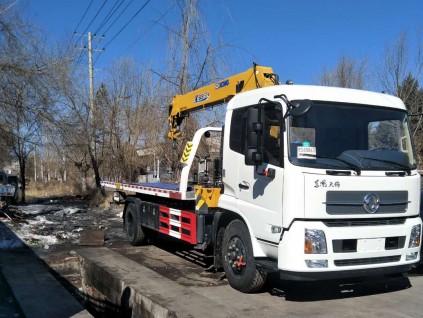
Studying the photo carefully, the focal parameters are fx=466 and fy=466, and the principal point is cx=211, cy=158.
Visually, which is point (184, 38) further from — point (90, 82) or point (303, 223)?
point (90, 82)

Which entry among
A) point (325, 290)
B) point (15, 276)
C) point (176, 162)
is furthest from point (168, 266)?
point (176, 162)

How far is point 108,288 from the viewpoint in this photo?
7793 millimetres

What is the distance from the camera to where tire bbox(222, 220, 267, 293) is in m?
6.27

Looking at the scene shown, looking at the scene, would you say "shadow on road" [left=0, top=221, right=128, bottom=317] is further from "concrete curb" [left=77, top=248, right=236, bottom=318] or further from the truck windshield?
the truck windshield

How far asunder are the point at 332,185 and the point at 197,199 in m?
2.92

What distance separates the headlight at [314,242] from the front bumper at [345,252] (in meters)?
0.04

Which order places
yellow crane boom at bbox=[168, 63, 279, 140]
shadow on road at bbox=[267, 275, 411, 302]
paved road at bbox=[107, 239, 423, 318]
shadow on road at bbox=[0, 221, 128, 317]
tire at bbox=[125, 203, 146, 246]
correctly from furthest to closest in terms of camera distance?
A: 1. tire at bbox=[125, 203, 146, 246]
2. yellow crane boom at bbox=[168, 63, 279, 140]
3. shadow on road at bbox=[0, 221, 128, 317]
4. shadow on road at bbox=[267, 275, 411, 302]
5. paved road at bbox=[107, 239, 423, 318]

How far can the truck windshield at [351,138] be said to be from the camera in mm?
5691

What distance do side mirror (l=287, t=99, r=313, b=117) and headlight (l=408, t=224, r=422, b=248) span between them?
7.06 feet

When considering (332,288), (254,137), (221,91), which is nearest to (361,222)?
(332,288)

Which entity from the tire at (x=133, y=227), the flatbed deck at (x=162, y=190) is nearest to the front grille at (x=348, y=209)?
the flatbed deck at (x=162, y=190)

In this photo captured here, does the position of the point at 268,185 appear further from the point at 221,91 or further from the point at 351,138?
the point at 221,91

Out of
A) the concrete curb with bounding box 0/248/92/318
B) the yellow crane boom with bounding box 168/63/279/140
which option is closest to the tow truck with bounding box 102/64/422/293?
the yellow crane boom with bounding box 168/63/279/140

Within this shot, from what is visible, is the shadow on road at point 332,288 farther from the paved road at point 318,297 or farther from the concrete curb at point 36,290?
the concrete curb at point 36,290
